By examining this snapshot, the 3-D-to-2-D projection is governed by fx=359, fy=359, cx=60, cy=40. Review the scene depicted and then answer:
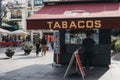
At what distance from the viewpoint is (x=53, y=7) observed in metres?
17.2

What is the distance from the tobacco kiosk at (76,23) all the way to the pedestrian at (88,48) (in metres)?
1.19

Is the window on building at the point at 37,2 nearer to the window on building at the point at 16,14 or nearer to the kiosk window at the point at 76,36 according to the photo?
the window on building at the point at 16,14

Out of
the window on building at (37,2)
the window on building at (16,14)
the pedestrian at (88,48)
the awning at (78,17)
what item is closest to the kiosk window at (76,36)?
the pedestrian at (88,48)

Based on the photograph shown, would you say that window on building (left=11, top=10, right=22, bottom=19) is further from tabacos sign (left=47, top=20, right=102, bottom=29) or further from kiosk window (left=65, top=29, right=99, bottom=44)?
tabacos sign (left=47, top=20, right=102, bottom=29)

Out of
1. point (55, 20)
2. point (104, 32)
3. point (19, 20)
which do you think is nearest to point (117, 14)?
point (55, 20)

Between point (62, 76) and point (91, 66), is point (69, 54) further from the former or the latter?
point (62, 76)

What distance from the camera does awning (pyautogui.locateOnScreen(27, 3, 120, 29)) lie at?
14.0m

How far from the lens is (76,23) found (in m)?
14.3

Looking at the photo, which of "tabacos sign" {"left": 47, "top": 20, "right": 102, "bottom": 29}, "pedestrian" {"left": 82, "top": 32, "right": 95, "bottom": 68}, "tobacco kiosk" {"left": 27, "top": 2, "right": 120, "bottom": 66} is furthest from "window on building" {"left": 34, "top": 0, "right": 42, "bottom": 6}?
"tabacos sign" {"left": 47, "top": 20, "right": 102, "bottom": 29}

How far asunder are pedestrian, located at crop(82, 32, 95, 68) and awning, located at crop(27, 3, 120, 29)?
69.2 inches

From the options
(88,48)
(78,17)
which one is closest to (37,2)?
(88,48)

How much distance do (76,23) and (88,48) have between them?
3456 mm

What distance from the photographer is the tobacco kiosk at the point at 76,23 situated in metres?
14.1

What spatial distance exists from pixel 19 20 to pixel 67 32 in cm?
6434
